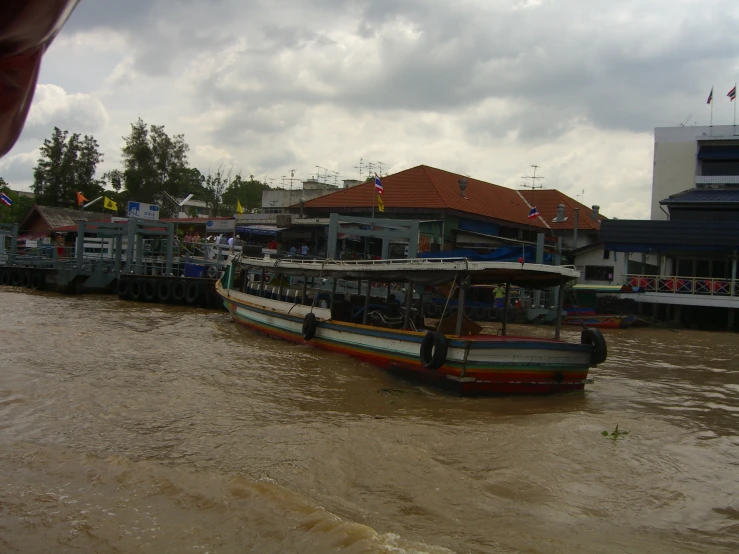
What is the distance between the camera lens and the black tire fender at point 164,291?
80.1ft

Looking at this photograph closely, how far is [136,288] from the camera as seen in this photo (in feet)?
82.8

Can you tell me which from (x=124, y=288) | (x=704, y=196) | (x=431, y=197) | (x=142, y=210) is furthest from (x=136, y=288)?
(x=704, y=196)

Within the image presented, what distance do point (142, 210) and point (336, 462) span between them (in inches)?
1089

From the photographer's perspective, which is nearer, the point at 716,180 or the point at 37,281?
the point at 37,281

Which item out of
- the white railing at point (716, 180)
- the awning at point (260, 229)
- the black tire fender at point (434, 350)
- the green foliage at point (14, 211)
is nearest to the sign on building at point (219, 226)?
the awning at point (260, 229)

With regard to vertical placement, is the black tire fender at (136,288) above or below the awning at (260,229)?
below

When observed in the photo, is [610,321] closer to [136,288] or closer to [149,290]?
[149,290]

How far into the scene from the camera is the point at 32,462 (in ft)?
19.8

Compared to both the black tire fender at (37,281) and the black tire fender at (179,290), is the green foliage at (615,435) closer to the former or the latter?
the black tire fender at (179,290)

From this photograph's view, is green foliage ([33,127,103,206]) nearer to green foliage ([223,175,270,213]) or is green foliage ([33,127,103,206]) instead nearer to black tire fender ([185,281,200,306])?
green foliage ([223,175,270,213])

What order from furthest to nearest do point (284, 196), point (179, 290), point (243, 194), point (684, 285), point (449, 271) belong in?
1. point (243, 194)
2. point (284, 196)
3. point (684, 285)
4. point (179, 290)
5. point (449, 271)

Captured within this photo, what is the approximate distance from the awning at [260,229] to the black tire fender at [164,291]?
5.44m

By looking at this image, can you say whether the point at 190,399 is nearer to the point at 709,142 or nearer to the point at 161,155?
the point at 709,142

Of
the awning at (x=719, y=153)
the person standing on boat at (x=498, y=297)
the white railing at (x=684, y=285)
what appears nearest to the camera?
the person standing on boat at (x=498, y=297)
